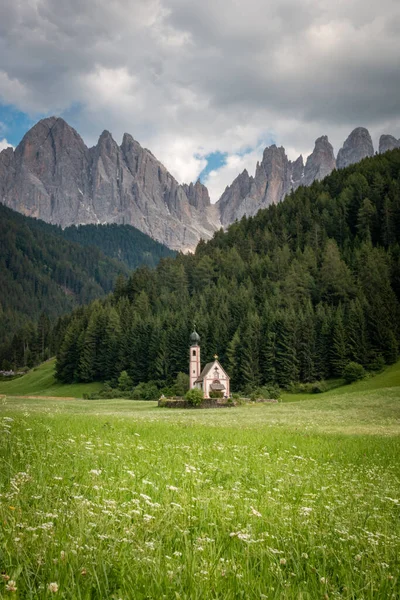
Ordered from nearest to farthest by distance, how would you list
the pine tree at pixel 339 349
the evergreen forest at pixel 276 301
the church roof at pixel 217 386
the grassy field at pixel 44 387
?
the church roof at pixel 217 386, the pine tree at pixel 339 349, the evergreen forest at pixel 276 301, the grassy field at pixel 44 387

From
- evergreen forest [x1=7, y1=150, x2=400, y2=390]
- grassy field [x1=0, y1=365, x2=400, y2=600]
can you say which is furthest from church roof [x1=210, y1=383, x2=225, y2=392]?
grassy field [x1=0, y1=365, x2=400, y2=600]

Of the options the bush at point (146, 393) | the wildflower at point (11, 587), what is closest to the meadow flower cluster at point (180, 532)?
the wildflower at point (11, 587)

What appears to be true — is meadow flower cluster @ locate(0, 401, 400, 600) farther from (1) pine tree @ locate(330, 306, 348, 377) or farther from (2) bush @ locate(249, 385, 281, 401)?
(1) pine tree @ locate(330, 306, 348, 377)

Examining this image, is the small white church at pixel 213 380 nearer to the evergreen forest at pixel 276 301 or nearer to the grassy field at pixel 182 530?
the evergreen forest at pixel 276 301

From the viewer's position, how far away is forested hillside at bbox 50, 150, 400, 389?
292ft

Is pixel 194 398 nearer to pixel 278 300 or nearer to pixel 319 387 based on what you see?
pixel 319 387

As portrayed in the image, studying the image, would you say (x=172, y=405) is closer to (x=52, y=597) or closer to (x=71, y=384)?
(x=71, y=384)

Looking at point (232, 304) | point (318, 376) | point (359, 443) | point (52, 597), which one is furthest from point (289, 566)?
point (232, 304)

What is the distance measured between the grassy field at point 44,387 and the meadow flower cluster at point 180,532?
97.9 metres

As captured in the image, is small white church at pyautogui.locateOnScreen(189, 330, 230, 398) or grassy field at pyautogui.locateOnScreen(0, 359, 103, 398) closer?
small white church at pyautogui.locateOnScreen(189, 330, 230, 398)

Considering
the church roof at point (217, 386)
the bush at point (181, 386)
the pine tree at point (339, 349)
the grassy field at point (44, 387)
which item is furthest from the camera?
the grassy field at point (44, 387)

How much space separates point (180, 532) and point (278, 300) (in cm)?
10366

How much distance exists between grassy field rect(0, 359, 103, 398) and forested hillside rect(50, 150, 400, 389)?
4.13 meters

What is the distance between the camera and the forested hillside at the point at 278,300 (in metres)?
89.0
